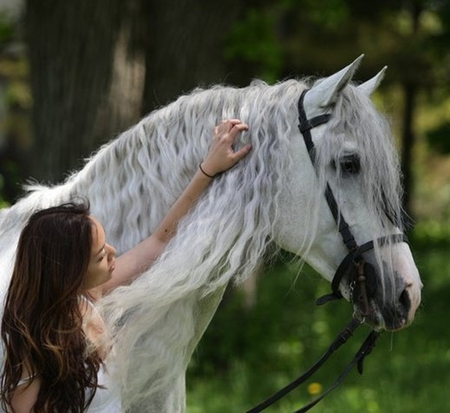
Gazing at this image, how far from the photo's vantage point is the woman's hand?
9.75 ft

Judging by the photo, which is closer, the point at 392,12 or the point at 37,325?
the point at 37,325

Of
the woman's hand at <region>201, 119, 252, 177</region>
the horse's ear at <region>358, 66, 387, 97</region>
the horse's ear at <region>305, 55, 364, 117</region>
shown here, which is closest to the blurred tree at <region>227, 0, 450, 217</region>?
the horse's ear at <region>358, 66, 387, 97</region>

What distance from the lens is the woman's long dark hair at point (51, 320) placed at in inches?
101

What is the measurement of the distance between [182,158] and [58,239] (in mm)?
628

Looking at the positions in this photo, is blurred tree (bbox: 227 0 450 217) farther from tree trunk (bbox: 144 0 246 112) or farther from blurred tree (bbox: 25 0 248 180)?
blurred tree (bbox: 25 0 248 180)

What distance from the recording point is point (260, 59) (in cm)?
831

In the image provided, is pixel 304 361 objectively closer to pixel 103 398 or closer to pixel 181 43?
pixel 181 43

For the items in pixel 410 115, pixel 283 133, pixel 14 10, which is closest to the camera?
pixel 283 133

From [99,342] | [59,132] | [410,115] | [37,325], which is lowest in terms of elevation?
[410,115]

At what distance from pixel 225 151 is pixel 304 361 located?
5.39 m

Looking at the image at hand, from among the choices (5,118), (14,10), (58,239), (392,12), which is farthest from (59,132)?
(5,118)

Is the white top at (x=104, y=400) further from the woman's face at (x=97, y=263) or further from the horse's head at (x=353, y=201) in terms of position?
the horse's head at (x=353, y=201)

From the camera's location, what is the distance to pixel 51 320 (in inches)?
102

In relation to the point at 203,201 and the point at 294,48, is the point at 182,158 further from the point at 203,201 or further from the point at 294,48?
the point at 294,48
